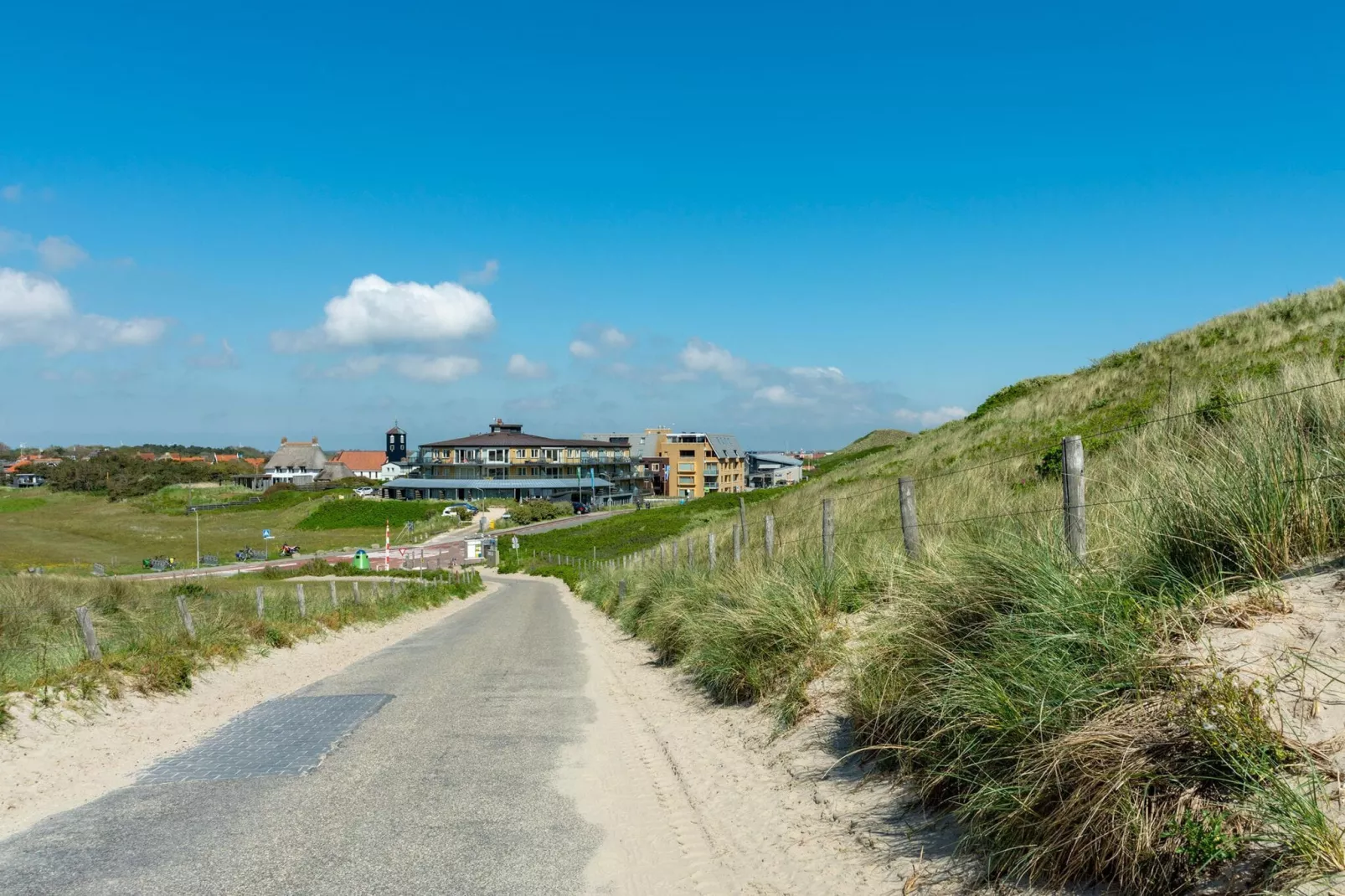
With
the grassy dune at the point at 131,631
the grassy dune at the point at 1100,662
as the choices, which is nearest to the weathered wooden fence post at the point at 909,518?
the grassy dune at the point at 1100,662

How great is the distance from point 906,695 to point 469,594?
39658mm

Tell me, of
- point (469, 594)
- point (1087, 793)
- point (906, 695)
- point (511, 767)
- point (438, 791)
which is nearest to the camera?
point (1087, 793)

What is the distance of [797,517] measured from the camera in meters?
22.8

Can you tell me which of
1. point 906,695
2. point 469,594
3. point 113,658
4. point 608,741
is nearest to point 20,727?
point 113,658

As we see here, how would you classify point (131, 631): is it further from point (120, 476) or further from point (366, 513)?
point (120, 476)

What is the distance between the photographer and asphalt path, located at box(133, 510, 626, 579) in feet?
178

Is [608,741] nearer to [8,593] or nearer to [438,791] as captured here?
[438,791]

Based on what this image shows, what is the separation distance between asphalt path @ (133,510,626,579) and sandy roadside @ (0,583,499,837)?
122ft

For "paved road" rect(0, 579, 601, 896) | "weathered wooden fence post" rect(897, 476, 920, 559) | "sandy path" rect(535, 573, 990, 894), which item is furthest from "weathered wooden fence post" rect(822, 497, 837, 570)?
"paved road" rect(0, 579, 601, 896)

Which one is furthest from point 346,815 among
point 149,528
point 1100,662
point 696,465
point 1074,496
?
point 696,465

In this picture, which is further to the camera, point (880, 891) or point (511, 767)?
point (511, 767)

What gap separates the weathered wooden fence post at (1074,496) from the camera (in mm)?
6348

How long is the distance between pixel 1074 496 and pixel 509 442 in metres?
116

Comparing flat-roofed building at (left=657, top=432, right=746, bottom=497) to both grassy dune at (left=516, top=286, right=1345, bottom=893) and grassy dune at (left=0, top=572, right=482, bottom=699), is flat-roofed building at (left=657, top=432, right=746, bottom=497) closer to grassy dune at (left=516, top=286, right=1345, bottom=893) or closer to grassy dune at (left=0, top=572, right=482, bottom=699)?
grassy dune at (left=0, top=572, right=482, bottom=699)
